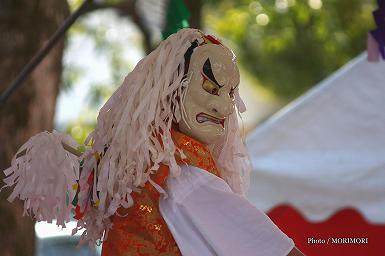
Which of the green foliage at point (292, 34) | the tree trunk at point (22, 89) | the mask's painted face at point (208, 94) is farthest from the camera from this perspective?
the green foliage at point (292, 34)

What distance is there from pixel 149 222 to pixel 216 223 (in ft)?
0.53

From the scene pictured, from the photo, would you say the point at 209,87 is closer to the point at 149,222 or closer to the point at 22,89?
the point at 149,222

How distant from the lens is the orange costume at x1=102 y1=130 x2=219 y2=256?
6.54ft

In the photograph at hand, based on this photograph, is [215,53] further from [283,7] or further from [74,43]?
[74,43]

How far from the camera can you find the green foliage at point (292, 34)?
656 centimetres

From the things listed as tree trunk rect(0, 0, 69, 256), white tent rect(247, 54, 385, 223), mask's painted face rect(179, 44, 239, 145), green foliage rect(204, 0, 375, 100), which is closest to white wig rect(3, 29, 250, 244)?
mask's painted face rect(179, 44, 239, 145)

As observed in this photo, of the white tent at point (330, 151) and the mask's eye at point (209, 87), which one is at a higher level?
the mask's eye at point (209, 87)

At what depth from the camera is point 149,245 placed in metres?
1.99

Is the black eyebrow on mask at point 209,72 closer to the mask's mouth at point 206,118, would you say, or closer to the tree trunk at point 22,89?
the mask's mouth at point 206,118

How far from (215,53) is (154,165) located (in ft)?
1.11

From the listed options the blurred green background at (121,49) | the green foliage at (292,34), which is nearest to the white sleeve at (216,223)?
the blurred green background at (121,49)

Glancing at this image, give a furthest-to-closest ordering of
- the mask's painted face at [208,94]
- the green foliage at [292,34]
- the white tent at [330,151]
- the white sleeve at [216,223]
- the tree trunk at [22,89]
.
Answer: the green foliage at [292,34], the tree trunk at [22,89], the white tent at [330,151], the mask's painted face at [208,94], the white sleeve at [216,223]

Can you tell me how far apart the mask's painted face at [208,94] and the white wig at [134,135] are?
0.02 metres

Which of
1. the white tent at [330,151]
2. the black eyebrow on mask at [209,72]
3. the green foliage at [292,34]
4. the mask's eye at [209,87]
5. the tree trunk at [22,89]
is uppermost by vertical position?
the black eyebrow on mask at [209,72]
